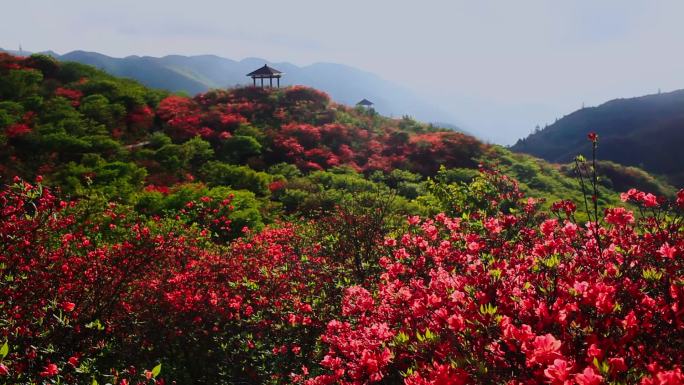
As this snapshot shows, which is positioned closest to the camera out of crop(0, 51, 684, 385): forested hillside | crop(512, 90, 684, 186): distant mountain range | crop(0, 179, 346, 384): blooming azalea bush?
crop(0, 51, 684, 385): forested hillside

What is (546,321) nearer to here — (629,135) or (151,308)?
(151,308)

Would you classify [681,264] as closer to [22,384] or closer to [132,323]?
[22,384]

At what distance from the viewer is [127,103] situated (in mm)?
26844

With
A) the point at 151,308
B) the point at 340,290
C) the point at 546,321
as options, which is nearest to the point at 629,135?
the point at 340,290

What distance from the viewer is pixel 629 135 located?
10500 cm

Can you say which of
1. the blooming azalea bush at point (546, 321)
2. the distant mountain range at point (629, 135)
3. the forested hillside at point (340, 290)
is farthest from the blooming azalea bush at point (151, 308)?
the distant mountain range at point (629, 135)

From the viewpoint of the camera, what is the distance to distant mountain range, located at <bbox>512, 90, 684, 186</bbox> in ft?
289

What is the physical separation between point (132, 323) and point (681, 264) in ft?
21.5

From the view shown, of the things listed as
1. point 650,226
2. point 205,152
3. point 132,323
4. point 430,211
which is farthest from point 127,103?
point 650,226

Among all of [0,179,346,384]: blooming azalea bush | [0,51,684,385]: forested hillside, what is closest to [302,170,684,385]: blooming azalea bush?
[0,51,684,385]: forested hillside

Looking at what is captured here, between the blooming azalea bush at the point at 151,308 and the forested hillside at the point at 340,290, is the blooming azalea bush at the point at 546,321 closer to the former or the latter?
the forested hillside at the point at 340,290

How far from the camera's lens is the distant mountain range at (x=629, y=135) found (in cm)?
8812

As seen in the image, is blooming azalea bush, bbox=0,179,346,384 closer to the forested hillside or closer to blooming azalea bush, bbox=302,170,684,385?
the forested hillside

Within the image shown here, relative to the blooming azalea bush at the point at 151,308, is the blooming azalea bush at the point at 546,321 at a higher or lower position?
higher
